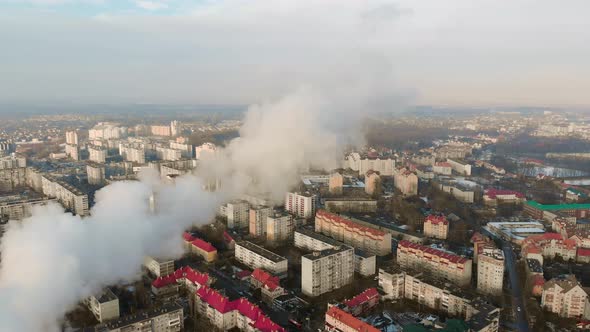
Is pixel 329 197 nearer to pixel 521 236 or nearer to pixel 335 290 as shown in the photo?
pixel 521 236

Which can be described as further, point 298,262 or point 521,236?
point 521,236

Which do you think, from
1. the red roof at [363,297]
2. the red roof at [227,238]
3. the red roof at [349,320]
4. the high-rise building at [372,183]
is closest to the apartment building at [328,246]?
the red roof at [363,297]

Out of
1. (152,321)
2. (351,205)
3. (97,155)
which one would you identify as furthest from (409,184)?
(97,155)

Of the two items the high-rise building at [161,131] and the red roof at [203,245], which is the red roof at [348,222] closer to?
the red roof at [203,245]

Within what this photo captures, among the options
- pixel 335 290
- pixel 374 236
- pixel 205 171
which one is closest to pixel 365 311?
pixel 335 290

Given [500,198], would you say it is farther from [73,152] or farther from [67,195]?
[73,152]

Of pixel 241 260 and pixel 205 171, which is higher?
pixel 205 171
